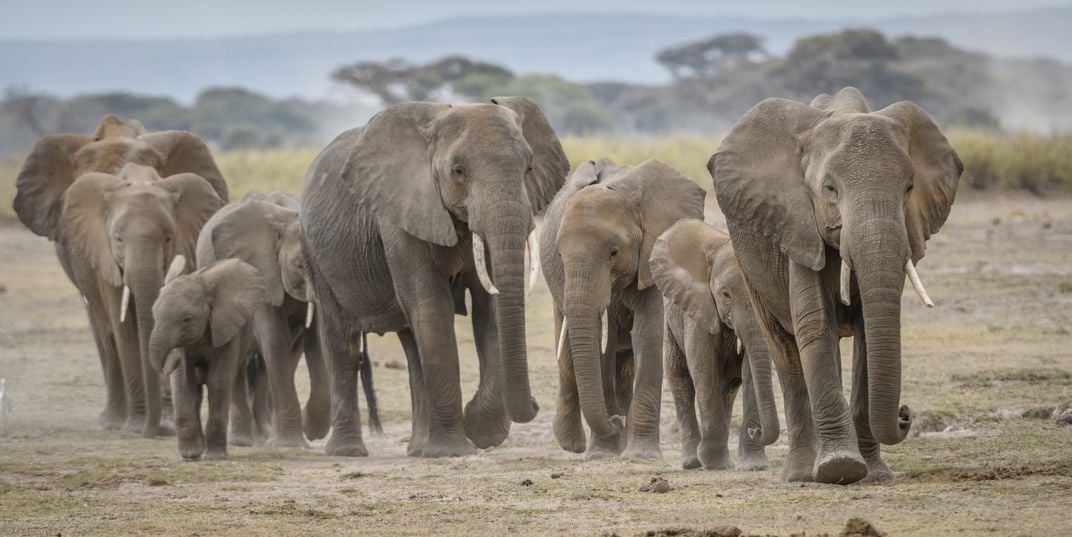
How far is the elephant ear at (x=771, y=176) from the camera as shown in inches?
323

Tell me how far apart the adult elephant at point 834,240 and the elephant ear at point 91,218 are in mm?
6333

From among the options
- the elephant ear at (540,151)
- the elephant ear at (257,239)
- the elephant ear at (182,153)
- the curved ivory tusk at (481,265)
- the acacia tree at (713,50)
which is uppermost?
the elephant ear at (540,151)

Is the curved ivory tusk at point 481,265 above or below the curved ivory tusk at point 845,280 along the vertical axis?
below

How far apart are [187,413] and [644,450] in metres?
2.83

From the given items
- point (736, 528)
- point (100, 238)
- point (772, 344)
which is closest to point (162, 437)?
point (100, 238)

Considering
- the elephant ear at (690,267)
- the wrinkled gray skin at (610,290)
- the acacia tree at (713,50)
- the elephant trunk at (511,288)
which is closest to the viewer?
the elephant ear at (690,267)

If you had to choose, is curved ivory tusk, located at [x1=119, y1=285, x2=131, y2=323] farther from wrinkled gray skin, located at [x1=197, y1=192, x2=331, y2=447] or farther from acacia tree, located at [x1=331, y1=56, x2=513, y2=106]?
acacia tree, located at [x1=331, y1=56, x2=513, y2=106]

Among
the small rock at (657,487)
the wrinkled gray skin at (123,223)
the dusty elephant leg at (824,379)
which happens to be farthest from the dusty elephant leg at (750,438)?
the wrinkled gray skin at (123,223)

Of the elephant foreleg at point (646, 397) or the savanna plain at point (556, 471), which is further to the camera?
the elephant foreleg at point (646, 397)

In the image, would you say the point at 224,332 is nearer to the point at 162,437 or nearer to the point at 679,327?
the point at 162,437

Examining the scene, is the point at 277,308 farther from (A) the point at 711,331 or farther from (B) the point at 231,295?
(A) the point at 711,331

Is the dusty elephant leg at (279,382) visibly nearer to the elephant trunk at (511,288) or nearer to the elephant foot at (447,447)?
the elephant foot at (447,447)

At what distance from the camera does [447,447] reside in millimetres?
11203

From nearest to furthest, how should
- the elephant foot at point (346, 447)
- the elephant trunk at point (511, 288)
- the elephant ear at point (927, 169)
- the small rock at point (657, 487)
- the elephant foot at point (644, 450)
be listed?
the elephant ear at point (927, 169) < the small rock at point (657, 487) < the elephant trunk at point (511, 288) < the elephant foot at point (644, 450) < the elephant foot at point (346, 447)
